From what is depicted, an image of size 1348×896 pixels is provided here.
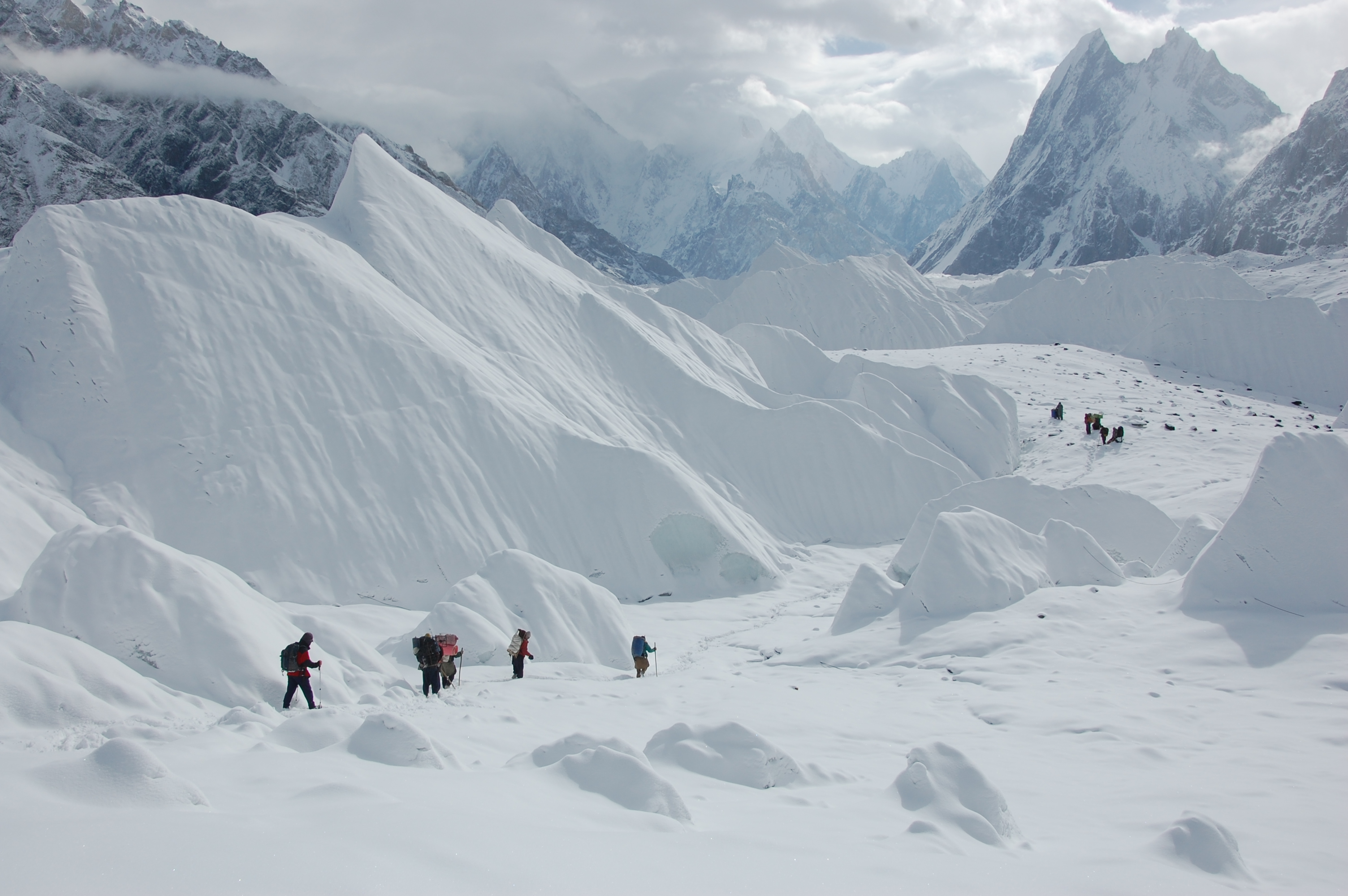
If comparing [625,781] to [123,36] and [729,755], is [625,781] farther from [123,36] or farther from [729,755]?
[123,36]

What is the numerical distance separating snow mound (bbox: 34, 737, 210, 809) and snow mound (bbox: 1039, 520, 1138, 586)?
1777 cm

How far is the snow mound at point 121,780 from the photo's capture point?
480 cm

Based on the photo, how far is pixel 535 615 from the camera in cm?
1705

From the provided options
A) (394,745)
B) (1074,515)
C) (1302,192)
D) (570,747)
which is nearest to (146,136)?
(1074,515)

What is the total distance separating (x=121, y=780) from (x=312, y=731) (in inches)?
111

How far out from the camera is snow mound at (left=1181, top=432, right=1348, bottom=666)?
14.0 m

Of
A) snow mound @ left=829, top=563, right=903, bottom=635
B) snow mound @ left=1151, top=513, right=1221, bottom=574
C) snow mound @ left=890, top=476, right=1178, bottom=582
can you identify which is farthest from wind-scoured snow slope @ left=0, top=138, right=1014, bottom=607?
snow mound @ left=1151, top=513, right=1221, bottom=574

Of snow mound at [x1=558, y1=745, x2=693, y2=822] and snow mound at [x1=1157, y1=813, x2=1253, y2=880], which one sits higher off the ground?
snow mound at [x1=558, y1=745, x2=693, y2=822]

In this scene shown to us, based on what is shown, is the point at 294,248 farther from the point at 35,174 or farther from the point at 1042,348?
the point at 35,174

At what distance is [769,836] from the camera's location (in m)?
5.79

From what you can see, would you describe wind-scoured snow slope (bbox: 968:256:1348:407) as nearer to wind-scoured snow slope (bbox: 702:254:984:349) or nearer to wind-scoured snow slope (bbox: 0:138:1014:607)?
wind-scoured snow slope (bbox: 702:254:984:349)

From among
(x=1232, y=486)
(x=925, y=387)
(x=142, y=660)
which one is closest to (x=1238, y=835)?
(x=142, y=660)

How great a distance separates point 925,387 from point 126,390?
3303 cm

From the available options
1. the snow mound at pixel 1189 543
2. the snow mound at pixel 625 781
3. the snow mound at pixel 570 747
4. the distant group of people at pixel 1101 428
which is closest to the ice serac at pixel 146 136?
the distant group of people at pixel 1101 428
